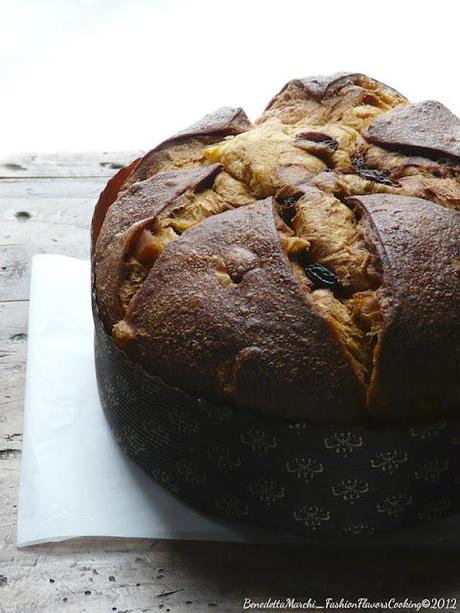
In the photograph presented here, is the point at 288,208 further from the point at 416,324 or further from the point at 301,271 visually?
the point at 416,324

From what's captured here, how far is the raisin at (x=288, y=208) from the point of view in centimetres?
150

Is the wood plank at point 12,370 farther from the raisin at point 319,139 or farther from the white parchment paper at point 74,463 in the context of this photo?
the raisin at point 319,139

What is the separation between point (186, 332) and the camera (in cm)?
139

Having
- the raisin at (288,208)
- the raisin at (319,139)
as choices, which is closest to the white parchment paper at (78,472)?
the raisin at (288,208)

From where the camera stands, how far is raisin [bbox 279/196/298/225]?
150 cm

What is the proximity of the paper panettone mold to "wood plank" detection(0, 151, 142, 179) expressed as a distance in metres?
0.83

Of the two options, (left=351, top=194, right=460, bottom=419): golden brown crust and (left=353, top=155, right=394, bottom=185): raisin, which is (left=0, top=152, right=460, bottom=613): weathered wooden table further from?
(left=353, top=155, right=394, bottom=185): raisin

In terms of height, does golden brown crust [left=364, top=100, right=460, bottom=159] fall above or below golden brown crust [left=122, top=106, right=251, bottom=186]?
above

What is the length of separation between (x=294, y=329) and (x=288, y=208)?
0.25 metres

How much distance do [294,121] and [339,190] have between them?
0.28 metres

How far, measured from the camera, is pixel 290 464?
4.52 feet

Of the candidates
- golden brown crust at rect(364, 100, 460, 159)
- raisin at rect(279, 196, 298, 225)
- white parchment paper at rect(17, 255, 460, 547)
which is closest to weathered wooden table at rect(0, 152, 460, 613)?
white parchment paper at rect(17, 255, 460, 547)

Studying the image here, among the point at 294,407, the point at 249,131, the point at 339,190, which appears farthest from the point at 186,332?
the point at 249,131

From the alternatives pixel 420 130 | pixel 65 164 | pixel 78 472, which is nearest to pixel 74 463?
pixel 78 472
